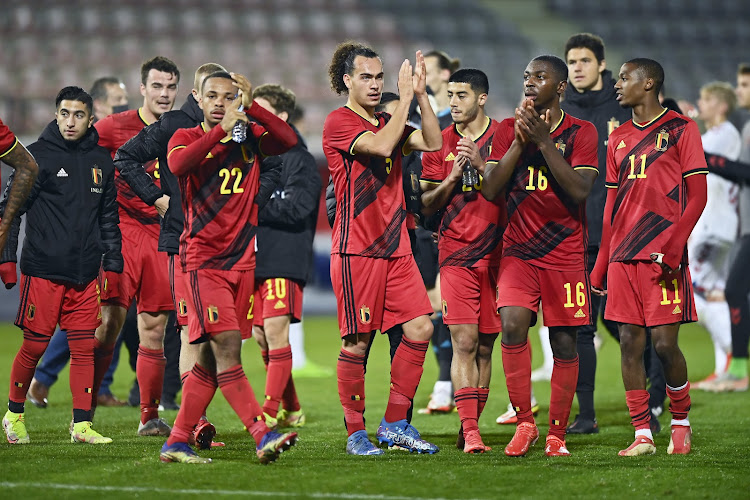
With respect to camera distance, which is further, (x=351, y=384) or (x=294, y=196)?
(x=294, y=196)

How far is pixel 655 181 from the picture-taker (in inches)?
226

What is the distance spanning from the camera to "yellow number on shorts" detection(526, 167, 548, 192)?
19.3 ft

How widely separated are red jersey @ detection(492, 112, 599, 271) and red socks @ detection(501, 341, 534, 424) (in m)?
0.51

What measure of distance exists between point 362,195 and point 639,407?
199 cm

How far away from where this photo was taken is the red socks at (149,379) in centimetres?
658

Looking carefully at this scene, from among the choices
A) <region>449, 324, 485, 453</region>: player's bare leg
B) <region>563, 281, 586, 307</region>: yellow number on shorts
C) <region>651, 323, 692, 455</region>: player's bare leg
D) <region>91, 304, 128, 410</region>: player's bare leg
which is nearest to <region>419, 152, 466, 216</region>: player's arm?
<region>449, 324, 485, 453</region>: player's bare leg

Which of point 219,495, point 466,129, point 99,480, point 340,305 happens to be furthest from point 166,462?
Answer: point 466,129

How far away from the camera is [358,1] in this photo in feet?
79.7

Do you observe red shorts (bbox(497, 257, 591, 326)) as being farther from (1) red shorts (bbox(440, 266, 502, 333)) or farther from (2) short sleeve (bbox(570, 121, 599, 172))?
(2) short sleeve (bbox(570, 121, 599, 172))

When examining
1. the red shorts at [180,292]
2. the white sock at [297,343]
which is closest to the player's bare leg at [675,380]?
the red shorts at [180,292]

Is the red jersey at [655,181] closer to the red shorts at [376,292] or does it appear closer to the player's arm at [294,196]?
the red shorts at [376,292]

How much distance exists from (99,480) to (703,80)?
2127 centimetres

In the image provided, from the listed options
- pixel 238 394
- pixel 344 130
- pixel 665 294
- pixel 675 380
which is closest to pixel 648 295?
pixel 665 294

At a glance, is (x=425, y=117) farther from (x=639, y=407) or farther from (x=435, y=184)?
(x=639, y=407)
